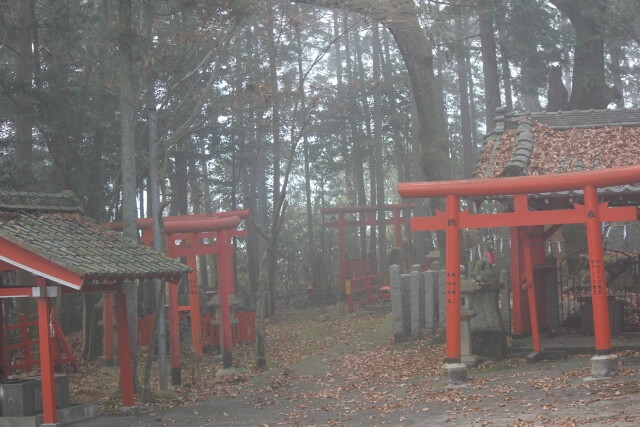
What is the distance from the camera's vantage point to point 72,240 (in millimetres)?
11047

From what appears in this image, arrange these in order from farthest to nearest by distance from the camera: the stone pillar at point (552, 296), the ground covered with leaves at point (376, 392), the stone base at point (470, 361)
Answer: the stone pillar at point (552, 296) < the stone base at point (470, 361) < the ground covered with leaves at point (376, 392)

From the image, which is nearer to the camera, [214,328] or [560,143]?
[560,143]

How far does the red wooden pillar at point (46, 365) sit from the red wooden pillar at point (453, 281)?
5776 millimetres

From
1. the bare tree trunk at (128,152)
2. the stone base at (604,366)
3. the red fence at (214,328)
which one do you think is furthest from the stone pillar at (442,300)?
the bare tree trunk at (128,152)

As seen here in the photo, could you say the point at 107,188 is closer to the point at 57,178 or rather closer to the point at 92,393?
the point at 57,178

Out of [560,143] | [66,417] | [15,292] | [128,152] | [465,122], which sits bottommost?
[66,417]

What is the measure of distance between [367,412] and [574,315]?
23.9 ft

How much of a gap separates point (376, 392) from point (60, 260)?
222 inches

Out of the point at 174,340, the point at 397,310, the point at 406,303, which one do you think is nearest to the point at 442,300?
the point at 406,303

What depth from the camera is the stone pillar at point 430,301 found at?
1823 cm

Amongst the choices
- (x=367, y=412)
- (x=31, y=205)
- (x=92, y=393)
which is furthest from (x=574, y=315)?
(x=31, y=205)

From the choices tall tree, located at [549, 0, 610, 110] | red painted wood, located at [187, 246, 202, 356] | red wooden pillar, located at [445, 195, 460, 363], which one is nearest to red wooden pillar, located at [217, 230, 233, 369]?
red painted wood, located at [187, 246, 202, 356]

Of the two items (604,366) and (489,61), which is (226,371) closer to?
(604,366)

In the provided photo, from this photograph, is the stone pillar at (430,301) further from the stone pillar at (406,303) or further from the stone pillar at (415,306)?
the stone pillar at (406,303)
